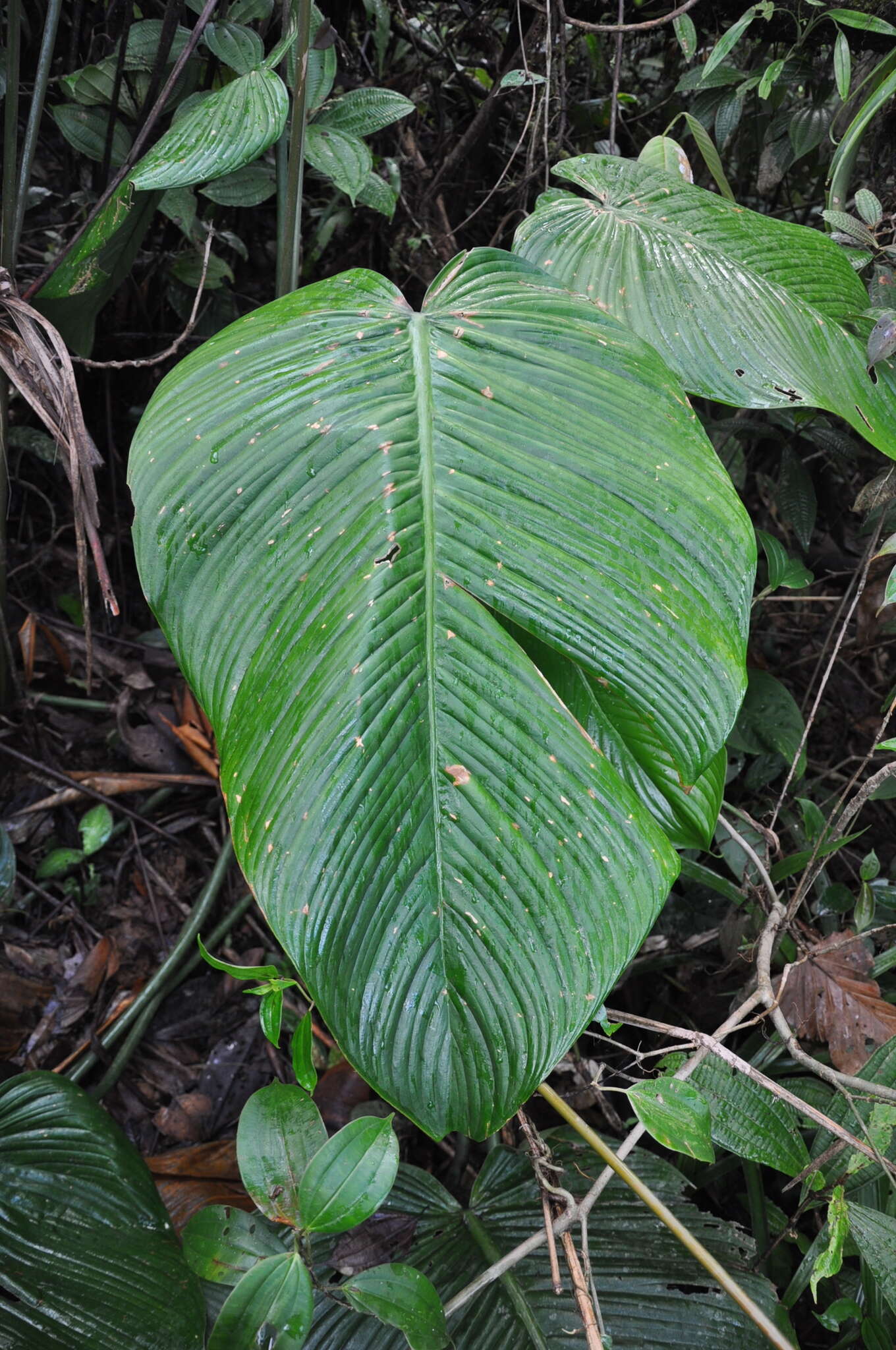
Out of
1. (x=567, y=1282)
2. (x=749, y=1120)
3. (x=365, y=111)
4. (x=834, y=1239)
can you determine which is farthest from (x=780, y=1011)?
(x=365, y=111)

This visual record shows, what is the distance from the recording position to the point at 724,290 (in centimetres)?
87

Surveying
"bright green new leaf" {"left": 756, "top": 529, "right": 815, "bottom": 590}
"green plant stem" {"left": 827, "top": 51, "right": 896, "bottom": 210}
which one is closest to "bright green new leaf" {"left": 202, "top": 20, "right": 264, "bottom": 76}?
"green plant stem" {"left": 827, "top": 51, "right": 896, "bottom": 210}

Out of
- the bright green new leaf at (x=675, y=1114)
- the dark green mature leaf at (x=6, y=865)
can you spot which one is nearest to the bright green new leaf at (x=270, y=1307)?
the bright green new leaf at (x=675, y=1114)

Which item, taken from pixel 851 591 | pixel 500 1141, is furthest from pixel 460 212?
pixel 500 1141

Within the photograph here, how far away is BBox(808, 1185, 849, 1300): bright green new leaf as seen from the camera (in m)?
0.62

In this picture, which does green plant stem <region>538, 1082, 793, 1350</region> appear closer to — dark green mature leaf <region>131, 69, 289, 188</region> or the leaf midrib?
the leaf midrib

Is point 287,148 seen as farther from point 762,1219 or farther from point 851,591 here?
point 762,1219

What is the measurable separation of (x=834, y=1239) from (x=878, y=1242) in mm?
115

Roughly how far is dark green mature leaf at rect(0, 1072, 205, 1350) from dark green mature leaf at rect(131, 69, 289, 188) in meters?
0.91

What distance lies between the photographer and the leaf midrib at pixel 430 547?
57 cm

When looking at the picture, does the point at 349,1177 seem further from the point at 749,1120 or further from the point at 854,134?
the point at 854,134

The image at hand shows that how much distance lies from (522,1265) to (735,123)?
5.15ft

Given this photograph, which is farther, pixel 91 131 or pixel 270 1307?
pixel 91 131

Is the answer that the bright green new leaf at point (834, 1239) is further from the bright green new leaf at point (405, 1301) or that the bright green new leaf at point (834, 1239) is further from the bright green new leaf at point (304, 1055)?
the bright green new leaf at point (304, 1055)
